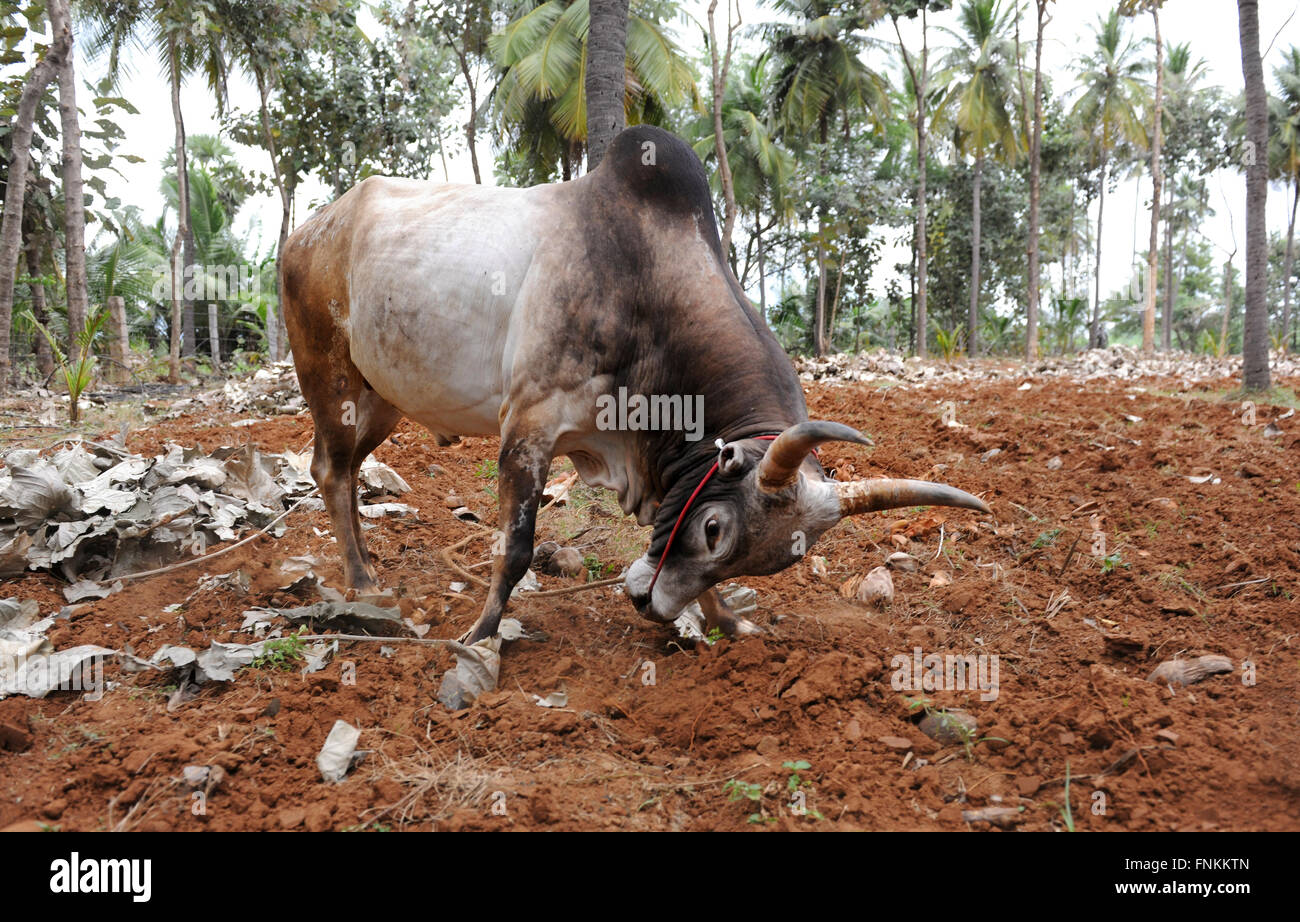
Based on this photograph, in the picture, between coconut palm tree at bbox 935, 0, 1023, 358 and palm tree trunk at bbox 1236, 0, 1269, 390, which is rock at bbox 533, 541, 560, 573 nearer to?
palm tree trunk at bbox 1236, 0, 1269, 390

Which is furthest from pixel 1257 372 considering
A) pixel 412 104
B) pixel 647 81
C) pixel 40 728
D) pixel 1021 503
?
pixel 412 104

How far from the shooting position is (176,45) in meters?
17.3

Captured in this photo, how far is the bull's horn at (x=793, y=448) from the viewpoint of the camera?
2969mm

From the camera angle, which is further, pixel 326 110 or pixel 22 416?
pixel 326 110

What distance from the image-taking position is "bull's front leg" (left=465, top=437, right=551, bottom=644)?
3938mm

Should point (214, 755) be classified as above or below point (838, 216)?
below

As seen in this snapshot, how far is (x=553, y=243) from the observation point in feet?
13.5

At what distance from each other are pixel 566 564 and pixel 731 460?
7.19ft

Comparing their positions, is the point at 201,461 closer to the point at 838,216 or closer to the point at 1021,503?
the point at 1021,503

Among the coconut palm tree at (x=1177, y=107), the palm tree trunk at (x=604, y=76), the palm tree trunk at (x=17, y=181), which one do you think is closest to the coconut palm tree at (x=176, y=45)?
the palm tree trunk at (x=17, y=181)

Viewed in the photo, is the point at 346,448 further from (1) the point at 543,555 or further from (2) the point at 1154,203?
(2) the point at 1154,203

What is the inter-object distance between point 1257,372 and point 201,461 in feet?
33.9

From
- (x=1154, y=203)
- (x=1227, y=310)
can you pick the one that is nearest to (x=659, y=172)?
(x=1154, y=203)
